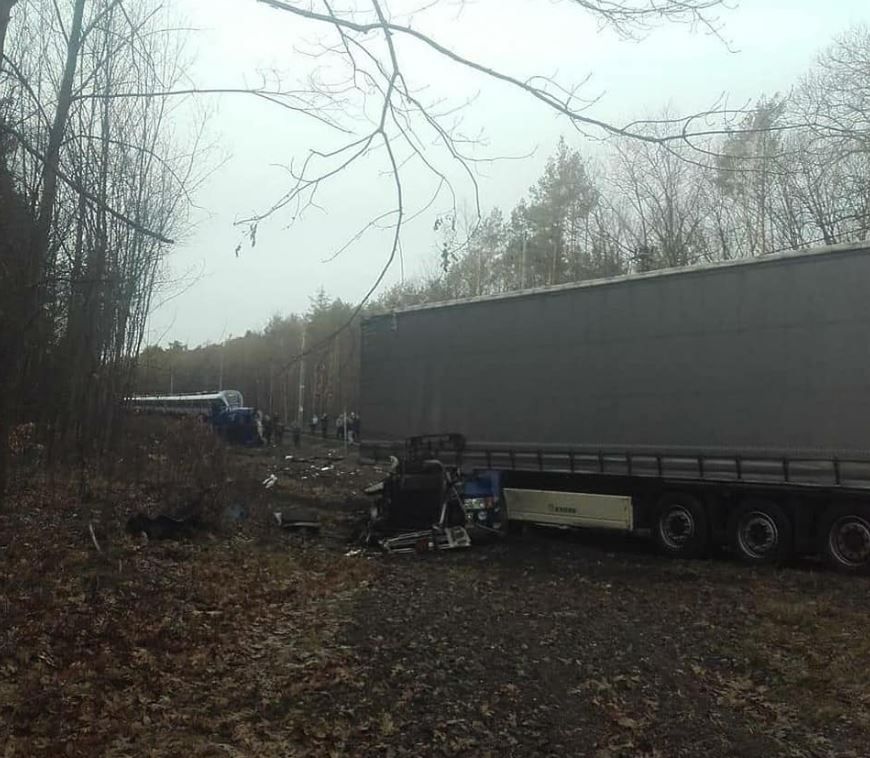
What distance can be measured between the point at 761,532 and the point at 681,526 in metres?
1.18

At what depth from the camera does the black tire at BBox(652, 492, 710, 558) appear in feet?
37.7

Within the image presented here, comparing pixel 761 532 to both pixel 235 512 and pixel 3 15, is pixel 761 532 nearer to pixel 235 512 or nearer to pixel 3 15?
pixel 235 512

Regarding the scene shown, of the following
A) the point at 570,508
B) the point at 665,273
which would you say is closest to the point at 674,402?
the point at 665,273

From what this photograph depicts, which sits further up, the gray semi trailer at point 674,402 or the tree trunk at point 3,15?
the tree trunk at point 3,15

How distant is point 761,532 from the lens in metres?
11.0

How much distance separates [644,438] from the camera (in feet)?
38.8

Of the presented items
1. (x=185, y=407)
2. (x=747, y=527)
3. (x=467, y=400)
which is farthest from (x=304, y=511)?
(x=185, y=407)

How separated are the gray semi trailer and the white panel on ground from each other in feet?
0.07

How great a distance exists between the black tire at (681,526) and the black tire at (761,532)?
0.43 m

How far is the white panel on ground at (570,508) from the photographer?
1241 centimetres

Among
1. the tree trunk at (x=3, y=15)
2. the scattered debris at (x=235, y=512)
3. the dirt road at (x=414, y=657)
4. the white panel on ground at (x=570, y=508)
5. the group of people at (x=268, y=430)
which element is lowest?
the dirt road at (x=414, y=657)

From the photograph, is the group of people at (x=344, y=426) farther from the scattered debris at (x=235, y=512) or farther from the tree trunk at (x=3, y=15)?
the tree trunk at (x=3, y=15)

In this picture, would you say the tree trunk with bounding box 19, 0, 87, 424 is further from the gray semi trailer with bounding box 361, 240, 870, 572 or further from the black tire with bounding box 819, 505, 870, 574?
the black tire with bounding box 819, 505, 870, 574

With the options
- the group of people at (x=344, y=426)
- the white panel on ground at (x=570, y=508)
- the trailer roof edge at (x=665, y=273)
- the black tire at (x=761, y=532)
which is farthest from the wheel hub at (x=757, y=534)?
the group of people at (x=344, y=426)
